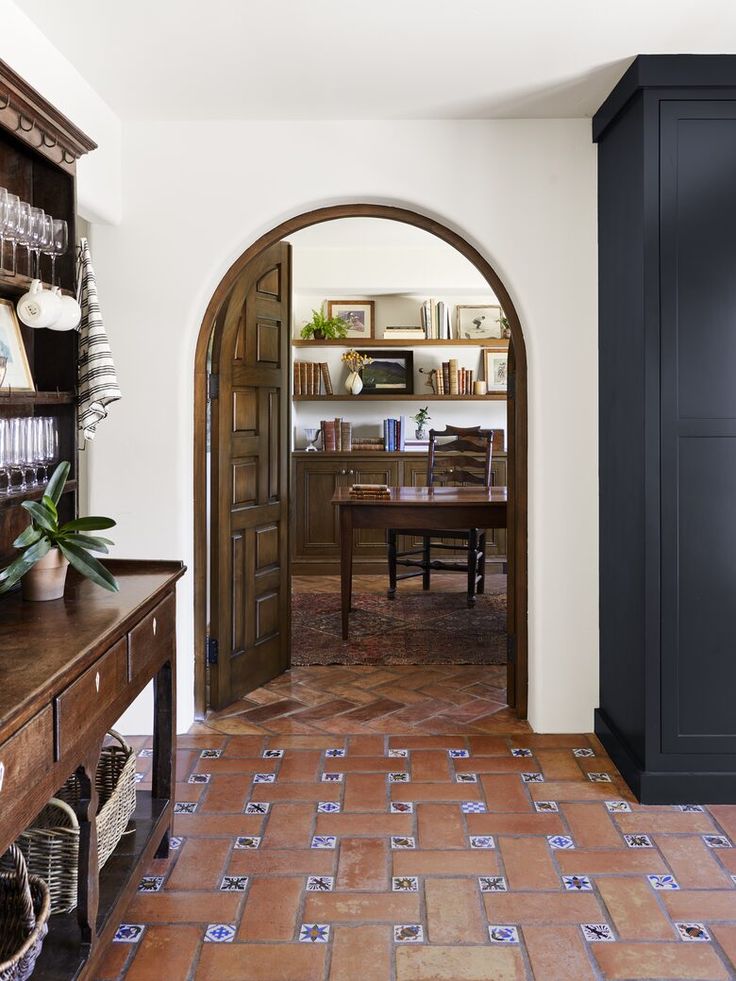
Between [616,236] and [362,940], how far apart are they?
2.77 metres

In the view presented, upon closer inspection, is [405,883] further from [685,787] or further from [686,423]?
[686,423]

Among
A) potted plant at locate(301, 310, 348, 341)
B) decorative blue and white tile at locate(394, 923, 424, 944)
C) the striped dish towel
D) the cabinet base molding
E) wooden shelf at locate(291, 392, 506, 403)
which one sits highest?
potted plant at locate(301, 310, 348, 341)

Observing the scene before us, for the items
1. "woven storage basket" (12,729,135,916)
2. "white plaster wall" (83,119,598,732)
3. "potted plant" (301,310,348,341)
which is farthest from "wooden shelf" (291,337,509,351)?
"woven storage basket" (12,729,135,916)

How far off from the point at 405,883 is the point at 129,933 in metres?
0.81

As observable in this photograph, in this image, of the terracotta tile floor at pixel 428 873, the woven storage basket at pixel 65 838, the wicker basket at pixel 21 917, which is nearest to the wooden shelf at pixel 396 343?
the terracotta tile floor at pixel 428 873

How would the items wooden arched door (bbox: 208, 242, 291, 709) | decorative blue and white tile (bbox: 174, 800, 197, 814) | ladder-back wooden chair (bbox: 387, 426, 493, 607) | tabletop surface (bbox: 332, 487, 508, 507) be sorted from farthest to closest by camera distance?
ladder-back wooden chair (bbox: 387, 426, 493, 607) < tabletop surface (bbox: 332, 487, 508, 507) < wooden arched door (bbox: 208, 242, 291, 709) < decorative blue and white tile (bbox: 174, 800, 197, 814)

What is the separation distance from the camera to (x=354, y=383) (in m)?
7.79

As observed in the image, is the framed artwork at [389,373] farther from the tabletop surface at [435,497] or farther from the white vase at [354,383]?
the tabletop surface at [435,497]

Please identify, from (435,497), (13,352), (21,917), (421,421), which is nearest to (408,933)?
(21,917)

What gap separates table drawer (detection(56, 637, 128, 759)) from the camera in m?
1.79

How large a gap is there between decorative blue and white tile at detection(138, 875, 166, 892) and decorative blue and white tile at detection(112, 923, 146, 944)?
176 millimetres

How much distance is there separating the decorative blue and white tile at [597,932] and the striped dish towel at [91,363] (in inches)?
85.6

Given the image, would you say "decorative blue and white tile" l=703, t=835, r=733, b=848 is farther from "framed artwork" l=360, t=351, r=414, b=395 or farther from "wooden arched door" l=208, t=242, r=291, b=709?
"framed artwork" l=360, t=351, r=414, b=395

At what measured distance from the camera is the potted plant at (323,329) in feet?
25.5
